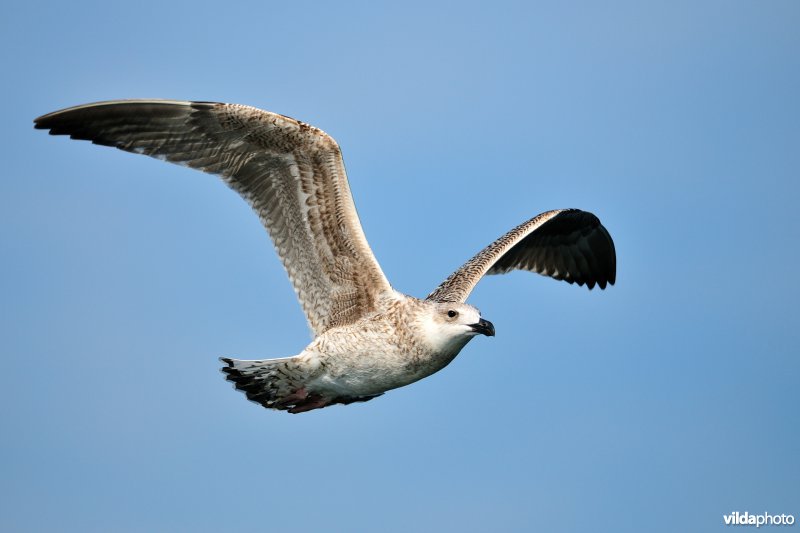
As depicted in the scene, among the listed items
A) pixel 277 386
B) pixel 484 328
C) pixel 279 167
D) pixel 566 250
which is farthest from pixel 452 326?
pixel 566 250

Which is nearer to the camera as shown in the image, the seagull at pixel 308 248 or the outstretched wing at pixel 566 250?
the seagull at pixel 308 248

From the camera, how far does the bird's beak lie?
1343cm

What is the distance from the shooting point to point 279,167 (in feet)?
46.3

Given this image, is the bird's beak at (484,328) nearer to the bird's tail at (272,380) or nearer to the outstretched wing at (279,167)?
the outstretched wing at (279,167)

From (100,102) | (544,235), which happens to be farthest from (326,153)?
(544,235)

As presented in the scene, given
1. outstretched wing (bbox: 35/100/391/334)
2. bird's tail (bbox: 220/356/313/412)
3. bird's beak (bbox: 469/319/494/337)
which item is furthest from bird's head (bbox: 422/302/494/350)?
bird's tail (bbox: 220/356/313/412)

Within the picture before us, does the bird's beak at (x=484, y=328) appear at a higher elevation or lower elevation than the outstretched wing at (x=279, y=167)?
lower

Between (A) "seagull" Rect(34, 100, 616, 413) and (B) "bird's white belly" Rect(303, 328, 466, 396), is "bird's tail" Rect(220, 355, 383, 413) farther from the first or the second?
(B) "bird's white belly" Rect(303, 328, 466, 396)

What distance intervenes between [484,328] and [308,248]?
2.65 meters

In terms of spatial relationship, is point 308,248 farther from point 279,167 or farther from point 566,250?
point 566,250

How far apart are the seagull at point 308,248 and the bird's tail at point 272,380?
1 centimetres

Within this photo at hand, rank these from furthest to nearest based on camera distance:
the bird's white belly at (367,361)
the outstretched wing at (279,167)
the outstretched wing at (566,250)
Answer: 1. the outstretched wing at (566,250)
2. the outstretched wing at (279,167)
3. the bird's white belly at (367,361)

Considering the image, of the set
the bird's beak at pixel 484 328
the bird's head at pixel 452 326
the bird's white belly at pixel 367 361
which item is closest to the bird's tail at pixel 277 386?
the bird's white belly at pixel 367 361

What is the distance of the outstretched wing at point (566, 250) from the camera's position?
741 inches
